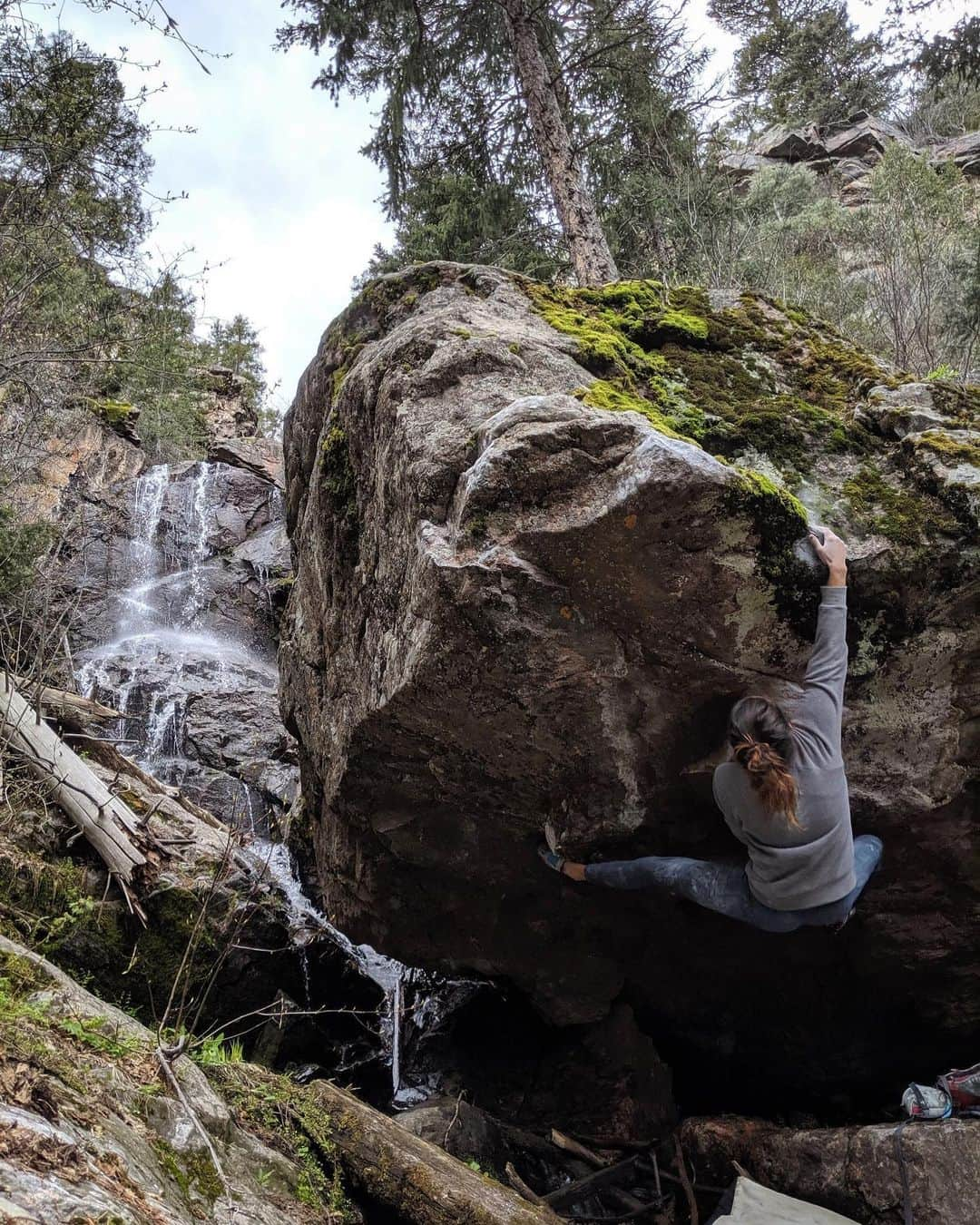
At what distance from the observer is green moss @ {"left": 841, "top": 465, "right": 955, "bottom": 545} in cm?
361

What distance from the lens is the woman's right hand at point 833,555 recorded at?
11.1 feet

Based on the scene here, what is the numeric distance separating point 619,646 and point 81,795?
3.93m

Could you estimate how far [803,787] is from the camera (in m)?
3.32

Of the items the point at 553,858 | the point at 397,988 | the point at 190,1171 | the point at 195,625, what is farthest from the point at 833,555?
the point at 195,625

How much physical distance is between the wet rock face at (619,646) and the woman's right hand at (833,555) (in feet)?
0.26

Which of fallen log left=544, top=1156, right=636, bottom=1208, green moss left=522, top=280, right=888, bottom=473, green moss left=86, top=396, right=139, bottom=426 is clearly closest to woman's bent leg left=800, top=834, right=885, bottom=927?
green moss left=522, top=280, right=888, bottom=473

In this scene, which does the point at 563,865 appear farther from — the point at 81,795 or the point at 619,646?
the point at 81,795

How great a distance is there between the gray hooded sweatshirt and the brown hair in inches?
1.8

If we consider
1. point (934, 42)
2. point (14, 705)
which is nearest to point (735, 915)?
point (14, 705)

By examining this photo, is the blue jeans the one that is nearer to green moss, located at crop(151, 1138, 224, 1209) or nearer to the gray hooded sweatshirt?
the gray hooded sweatshirt

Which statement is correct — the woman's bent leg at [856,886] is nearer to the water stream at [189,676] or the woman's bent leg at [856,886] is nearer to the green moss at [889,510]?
the green moss at [889,510]

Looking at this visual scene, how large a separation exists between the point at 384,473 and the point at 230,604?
36.1 feet

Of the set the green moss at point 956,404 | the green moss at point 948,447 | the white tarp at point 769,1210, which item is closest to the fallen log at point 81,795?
the white tarp at point 769,1210

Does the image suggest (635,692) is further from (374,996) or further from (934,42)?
(934,42)
